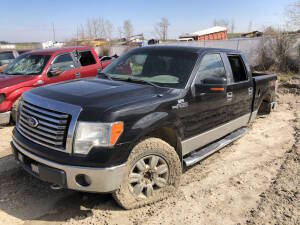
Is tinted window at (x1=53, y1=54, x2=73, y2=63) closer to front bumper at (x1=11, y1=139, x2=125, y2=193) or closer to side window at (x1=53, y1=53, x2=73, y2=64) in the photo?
side window at (x1=53, y1=53, x2=73, y2=64)

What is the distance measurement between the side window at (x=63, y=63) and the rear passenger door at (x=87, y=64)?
0.31m

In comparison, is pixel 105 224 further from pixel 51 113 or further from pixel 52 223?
pixel 51 113

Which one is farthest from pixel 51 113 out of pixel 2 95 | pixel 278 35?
pixel 278 35

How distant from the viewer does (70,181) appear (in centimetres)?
284

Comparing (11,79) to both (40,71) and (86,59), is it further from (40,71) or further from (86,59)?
(86,59)

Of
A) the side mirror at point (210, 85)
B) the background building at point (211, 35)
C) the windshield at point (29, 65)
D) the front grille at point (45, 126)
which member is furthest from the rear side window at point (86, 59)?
the background building at point (211, 35)

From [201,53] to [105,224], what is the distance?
264 centimetres

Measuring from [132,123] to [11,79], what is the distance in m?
4.90

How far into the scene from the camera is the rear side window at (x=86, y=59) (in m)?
8.16

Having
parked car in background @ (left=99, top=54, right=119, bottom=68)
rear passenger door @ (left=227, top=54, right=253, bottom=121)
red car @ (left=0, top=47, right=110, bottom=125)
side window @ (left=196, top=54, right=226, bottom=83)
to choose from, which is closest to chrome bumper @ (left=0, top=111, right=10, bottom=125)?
red car @ (left=0, top=47, right=110, bottom=125)

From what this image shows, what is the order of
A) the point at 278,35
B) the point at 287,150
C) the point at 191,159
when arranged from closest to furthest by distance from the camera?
1. the point at 191,159
2. the point at 287,150
3. the point at 278,35

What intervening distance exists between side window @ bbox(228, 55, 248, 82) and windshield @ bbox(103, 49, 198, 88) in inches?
41.4

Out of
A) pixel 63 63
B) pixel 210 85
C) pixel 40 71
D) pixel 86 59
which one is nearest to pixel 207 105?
pixel 210 85

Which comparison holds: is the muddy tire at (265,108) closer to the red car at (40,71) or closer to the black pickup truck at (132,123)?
the black pickup truck at (132,123)
